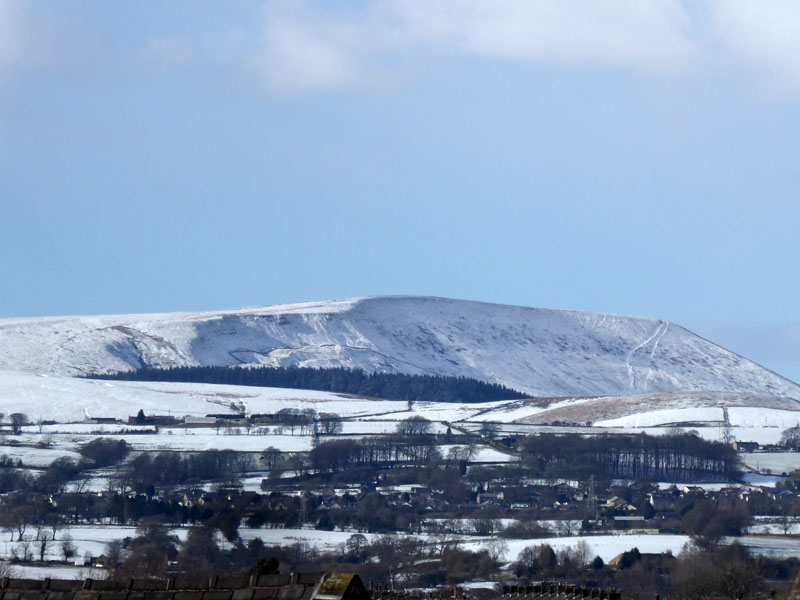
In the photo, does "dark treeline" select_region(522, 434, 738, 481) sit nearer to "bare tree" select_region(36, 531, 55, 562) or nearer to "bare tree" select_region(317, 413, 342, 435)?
"bare tree" select_region(317, 413, 342, 435)

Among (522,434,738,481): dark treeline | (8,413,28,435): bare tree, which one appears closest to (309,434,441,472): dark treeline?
(522,434,738,481): dark treeline

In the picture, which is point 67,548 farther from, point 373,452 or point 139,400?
point 139,400

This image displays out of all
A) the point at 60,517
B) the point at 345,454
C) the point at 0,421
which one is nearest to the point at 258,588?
the point at 60,517

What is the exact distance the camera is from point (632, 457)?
447 feet

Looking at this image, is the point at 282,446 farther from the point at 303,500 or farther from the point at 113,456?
the point at 303,500

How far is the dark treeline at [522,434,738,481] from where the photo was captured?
13012 cm

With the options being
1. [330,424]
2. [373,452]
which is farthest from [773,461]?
[330,424]

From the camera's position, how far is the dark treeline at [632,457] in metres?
130

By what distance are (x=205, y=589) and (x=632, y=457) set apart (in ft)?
420

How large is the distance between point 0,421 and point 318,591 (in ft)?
473

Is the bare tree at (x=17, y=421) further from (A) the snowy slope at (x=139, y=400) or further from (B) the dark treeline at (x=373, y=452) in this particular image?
(B) the dark treeline at (x=373, y=452)

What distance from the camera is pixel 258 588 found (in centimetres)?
1023

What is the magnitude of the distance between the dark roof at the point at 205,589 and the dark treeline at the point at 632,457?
388 feet

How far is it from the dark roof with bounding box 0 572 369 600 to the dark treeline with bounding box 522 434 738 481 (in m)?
118
